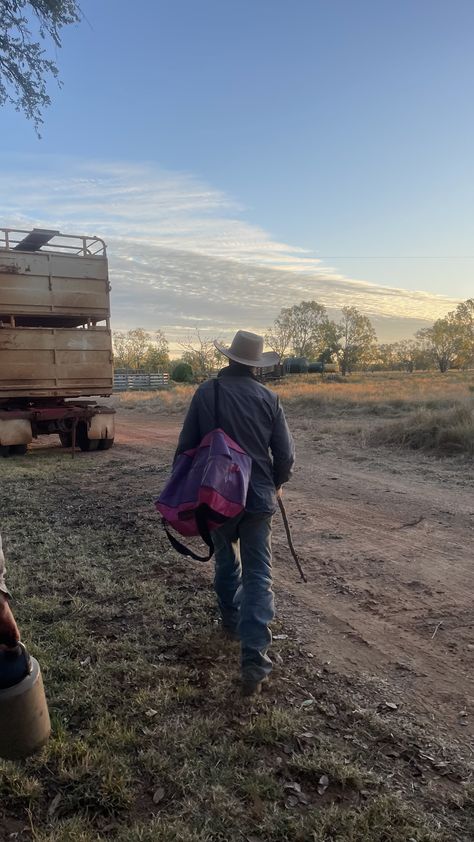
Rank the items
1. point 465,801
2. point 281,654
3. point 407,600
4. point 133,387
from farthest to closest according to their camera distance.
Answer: point 133,387 < point 407,600 < point 281,654 < point 465,801

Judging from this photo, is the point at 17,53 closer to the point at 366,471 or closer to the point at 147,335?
the point at 366,471

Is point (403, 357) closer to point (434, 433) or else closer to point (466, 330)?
point (466, 330)

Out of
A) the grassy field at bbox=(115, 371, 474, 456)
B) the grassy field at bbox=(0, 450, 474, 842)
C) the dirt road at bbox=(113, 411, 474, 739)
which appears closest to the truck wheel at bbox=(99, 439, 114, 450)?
the dirt road at bbox=(113, 411, 474, 739)

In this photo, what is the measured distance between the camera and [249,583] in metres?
3.34

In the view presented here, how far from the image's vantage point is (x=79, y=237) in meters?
11.2

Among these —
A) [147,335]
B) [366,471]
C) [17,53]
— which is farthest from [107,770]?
[147,335]

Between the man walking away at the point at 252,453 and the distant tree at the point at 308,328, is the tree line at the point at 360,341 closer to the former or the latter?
the distant tree at the point at 308,328

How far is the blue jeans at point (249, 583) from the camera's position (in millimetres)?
3184

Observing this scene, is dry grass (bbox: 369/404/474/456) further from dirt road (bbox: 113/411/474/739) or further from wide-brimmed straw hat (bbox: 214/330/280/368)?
wide-brimmed straw hat (bbox: 214/330/280/368)

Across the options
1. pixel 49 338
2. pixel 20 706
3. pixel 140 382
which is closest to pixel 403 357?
pixel 140 382

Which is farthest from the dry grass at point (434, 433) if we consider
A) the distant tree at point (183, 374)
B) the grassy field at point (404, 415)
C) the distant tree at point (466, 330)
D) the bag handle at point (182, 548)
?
the distant tree at point (466, 330)

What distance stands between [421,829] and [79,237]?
1102cm

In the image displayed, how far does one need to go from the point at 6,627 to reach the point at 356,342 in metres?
75.4

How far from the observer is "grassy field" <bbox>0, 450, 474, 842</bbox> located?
2264 mm
